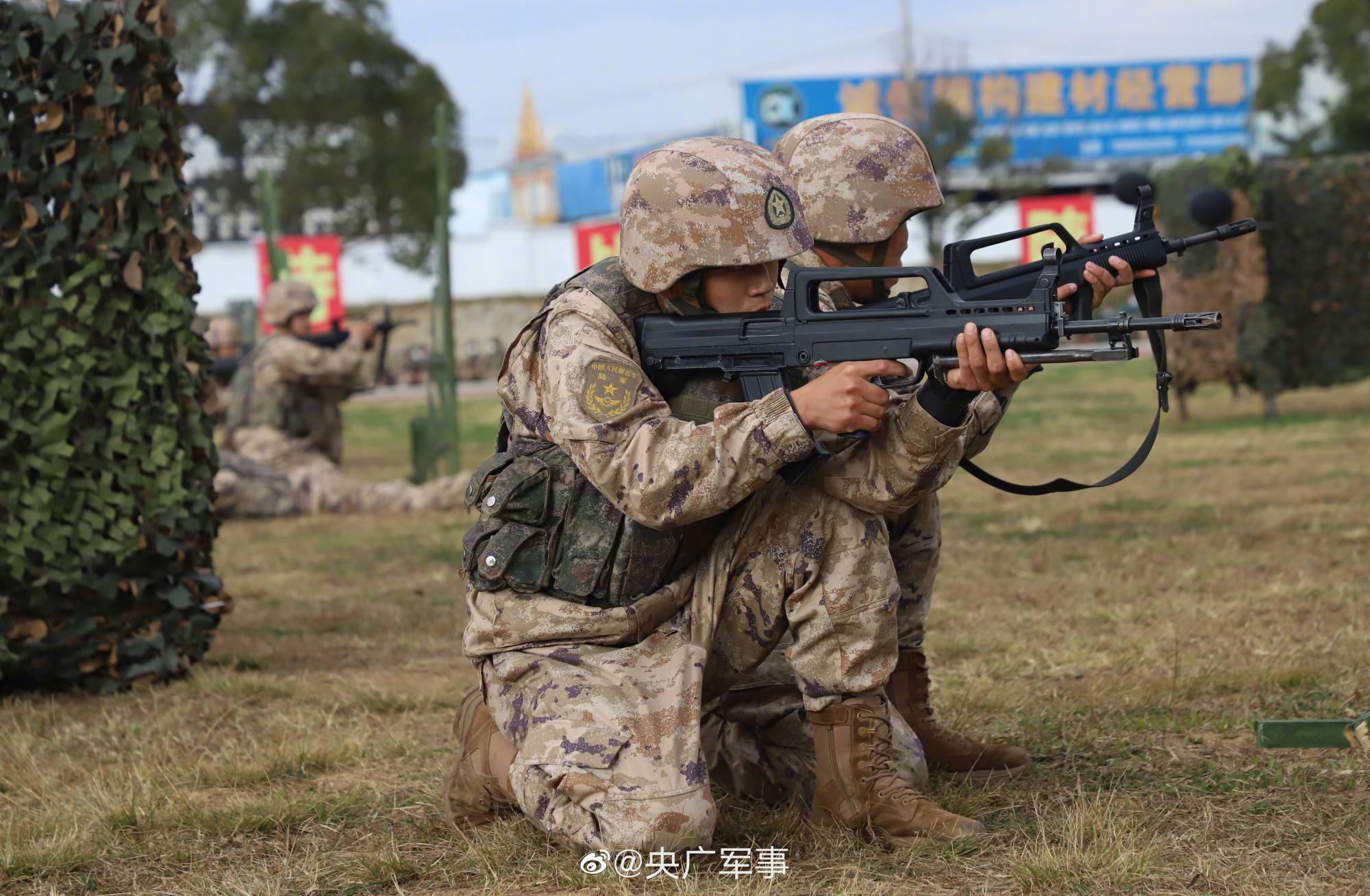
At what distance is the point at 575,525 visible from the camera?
3.17m

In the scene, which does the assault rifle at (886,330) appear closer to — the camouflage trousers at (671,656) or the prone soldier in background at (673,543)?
the prone soldier in background at (673,543)

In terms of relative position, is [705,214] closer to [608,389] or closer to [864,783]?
[608,389]

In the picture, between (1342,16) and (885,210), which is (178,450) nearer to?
(885,210)

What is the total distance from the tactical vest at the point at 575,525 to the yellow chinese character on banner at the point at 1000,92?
144ft

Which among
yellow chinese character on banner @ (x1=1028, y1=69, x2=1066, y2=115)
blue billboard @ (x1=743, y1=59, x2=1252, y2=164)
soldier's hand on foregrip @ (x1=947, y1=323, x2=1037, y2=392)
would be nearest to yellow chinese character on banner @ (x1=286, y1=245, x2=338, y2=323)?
blue billboard @ (x1=743, y1=59, x2=1252, y2=164)

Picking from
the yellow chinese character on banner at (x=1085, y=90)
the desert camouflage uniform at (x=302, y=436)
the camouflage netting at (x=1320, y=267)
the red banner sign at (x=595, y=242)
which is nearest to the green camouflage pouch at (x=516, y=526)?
the desert camouflage uniform at (x=302, y=436)

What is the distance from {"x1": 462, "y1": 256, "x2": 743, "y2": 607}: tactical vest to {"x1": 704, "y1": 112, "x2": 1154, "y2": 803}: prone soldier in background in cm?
50

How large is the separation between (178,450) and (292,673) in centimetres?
93

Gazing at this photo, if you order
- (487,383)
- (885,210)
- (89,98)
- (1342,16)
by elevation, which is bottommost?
(487,383)

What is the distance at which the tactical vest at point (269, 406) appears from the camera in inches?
420

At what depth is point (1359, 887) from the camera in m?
2.68

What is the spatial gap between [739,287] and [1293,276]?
10.7 m

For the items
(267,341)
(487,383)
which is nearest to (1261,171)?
(267,341)

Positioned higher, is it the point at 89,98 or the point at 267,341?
the point at 89,98
